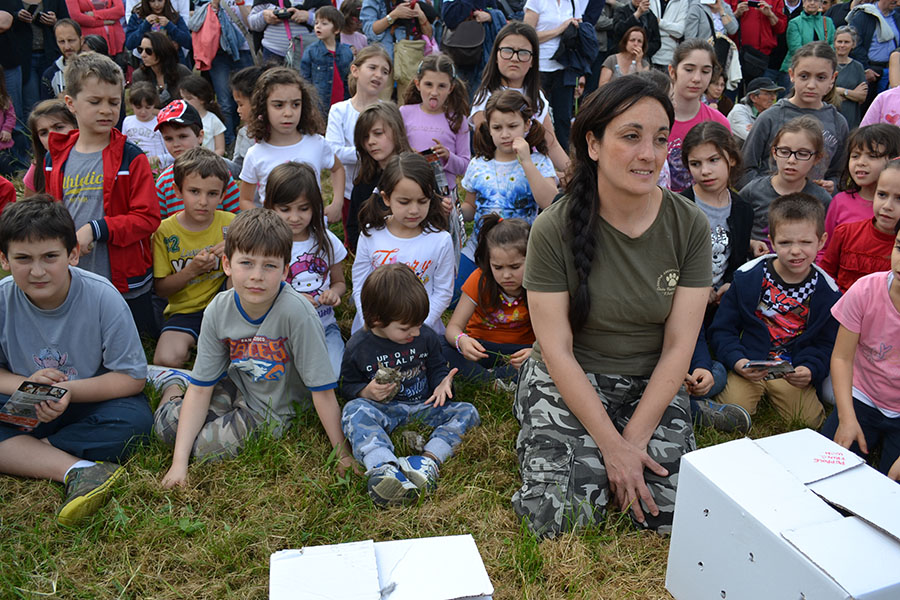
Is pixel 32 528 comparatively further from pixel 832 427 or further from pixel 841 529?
pixel 832 427

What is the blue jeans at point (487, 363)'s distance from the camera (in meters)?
3.58

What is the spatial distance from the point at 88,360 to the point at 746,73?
326 inches

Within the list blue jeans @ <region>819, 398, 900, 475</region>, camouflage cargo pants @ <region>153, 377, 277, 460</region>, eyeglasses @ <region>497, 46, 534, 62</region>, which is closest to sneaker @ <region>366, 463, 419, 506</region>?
camouflage cargo pants @ <region>153, 377, 277, 460</region>

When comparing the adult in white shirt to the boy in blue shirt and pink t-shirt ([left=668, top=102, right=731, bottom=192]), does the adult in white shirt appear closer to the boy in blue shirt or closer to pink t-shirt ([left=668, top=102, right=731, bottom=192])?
the boy in blue shirt

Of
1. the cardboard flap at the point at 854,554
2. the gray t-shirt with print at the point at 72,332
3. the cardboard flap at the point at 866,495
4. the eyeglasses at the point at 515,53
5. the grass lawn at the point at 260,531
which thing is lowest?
the grass lawn at the point at 260,531

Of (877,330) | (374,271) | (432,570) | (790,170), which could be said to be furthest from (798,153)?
(432,570)

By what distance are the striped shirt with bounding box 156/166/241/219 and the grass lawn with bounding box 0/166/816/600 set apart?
1723mm

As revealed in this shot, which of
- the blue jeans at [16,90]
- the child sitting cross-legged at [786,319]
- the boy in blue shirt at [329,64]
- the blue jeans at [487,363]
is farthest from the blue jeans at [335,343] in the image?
the blue jeans at [16,90]

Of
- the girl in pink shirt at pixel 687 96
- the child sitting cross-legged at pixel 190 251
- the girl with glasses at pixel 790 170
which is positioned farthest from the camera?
the girl in pink shirt at pixel 687 96

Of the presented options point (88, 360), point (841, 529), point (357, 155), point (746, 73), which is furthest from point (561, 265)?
point (746, 73)

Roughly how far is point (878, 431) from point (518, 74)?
116 inches

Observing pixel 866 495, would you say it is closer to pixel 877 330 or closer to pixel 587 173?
pixel 877 330

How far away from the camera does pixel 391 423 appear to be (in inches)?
123

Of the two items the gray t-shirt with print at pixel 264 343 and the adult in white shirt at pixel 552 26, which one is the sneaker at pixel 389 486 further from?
the adult in white shirt at pixel 552 26
